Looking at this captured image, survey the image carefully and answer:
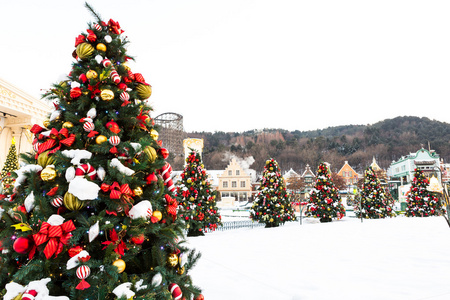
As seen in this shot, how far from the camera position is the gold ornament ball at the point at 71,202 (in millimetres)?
1989

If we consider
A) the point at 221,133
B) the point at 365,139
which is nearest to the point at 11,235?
the point at 365,139

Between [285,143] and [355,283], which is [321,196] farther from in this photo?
[285,143]

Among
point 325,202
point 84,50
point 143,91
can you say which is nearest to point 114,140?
point 143,91

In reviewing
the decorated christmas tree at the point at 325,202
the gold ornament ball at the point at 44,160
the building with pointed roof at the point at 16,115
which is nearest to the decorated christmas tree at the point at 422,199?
the decorated christmas tree at the point at 325,202

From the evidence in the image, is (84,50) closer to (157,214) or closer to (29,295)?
(157,214)

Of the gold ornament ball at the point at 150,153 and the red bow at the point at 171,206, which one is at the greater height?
the gold ornament ball at the point at 150,153

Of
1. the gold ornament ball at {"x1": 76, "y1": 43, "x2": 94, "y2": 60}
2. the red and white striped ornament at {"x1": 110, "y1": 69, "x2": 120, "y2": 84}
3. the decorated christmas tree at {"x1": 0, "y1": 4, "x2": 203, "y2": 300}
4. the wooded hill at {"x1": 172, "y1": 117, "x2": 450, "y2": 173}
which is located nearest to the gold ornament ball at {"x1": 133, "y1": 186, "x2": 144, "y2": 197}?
the decorated christmas tree at {"x1": 0, "y1": 4, "x2": 203, "y2": 300}

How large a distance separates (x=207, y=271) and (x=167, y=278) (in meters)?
3.12

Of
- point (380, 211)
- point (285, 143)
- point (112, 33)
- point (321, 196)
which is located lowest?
point (380, 211)

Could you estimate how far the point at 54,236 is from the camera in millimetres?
1832

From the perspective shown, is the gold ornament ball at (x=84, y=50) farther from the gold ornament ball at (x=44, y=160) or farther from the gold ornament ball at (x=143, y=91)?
the gold ornament ball at (x=44, y=160)

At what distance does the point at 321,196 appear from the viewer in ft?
52.1

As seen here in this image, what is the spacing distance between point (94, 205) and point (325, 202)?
1562 cm

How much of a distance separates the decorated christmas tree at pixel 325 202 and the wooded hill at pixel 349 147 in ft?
135
